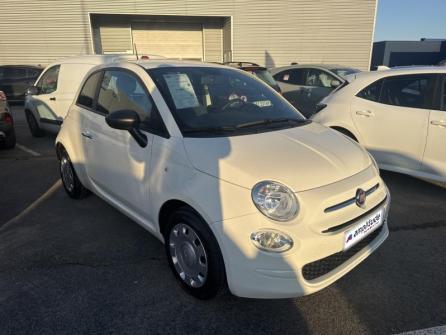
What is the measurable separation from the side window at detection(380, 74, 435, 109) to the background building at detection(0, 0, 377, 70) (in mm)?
16384

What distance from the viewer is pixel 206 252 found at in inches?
86.4

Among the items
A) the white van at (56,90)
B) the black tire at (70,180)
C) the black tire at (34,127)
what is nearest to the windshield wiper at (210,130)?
the black tire at (70,180)

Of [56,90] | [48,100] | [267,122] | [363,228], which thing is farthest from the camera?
[48,100]

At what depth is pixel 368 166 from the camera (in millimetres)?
2537

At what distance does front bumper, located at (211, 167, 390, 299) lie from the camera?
196cm

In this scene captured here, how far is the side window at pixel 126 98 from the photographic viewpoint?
2660 mm

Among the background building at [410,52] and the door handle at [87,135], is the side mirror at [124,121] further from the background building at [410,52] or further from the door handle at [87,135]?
the background building at [410,52]

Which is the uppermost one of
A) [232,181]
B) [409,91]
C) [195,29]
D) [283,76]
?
[195,29]

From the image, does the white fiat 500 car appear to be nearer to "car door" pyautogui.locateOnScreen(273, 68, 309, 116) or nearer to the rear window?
"car door" pyautogui.locateOnScreen(273, 68, 309, 116)

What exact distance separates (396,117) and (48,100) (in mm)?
6544

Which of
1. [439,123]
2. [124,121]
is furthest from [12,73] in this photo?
[439,123]

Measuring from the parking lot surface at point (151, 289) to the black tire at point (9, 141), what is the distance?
11.3 ft

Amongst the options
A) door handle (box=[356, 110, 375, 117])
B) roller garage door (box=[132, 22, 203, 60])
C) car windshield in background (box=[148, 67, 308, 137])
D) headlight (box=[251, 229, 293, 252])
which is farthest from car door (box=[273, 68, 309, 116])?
roller garage door (box=[132, 22, 203, 60])

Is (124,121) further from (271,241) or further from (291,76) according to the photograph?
(291,76)
